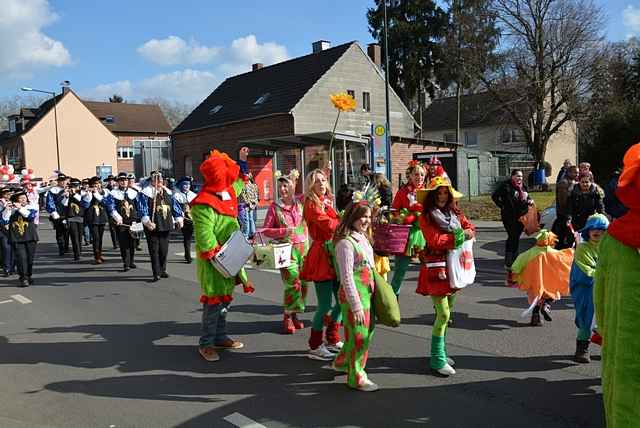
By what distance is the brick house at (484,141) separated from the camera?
30.5m

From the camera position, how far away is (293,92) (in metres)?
32.0

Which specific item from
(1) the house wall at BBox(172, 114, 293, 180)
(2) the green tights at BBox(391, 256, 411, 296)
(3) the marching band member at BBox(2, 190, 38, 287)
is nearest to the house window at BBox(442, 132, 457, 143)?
(1) the house wall at BBox(172, 114, 293, 180)

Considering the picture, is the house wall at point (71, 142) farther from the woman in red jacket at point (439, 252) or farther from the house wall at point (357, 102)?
the woman in red jacket at point (439, 252)

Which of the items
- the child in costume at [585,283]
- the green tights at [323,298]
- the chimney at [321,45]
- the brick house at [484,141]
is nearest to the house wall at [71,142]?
the chimney at [321,45]

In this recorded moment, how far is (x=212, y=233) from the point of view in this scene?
219 inches

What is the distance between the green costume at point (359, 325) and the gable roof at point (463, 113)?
114 ft

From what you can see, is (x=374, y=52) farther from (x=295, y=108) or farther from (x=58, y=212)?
(x=58, y=212)

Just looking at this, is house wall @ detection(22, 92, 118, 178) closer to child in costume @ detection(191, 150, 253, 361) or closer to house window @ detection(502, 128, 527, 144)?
house window @ detection(502, 128, 527, 144)

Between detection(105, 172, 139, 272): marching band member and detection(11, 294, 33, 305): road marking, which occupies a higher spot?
detection(105, 172, 139, 272): marching band member

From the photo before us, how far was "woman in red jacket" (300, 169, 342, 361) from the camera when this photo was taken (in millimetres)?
5457

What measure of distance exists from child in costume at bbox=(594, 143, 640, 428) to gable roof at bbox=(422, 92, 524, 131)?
36180 mm

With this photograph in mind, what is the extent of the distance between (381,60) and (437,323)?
39.5m

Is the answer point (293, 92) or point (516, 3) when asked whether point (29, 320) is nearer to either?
point (293, 92)

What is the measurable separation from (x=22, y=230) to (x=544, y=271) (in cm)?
896
